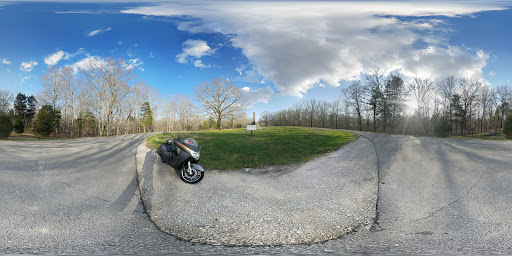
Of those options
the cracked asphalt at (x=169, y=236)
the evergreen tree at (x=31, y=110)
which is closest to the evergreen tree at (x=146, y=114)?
the evergreen tree at (x=31, y=110)

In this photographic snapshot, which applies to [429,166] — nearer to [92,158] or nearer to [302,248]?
[302,248]

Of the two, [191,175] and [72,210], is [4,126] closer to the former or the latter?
[72,210]

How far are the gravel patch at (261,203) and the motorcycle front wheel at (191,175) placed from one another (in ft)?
0.45

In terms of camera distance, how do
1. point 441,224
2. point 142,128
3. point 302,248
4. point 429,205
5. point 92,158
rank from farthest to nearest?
1. point 142,128
2. point 92,158
3. point 429,205
4. point 441,224
5. point 302,248

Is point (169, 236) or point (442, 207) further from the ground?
point (442, 207)

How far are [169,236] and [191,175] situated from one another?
2.19 meters

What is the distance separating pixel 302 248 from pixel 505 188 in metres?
5.81

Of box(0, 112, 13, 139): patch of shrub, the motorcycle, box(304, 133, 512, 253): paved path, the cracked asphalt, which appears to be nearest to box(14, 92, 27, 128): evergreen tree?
box(0, 112, 13, 139): patch of shrub

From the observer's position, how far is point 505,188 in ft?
16.0

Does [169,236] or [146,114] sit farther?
[146,114]

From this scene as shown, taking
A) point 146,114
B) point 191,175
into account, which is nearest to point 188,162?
point 191,175

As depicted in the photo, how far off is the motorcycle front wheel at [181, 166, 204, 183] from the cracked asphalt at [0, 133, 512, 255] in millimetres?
1183

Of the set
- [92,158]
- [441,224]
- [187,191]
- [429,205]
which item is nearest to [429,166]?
[429,205]

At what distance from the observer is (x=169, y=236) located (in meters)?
3.30
